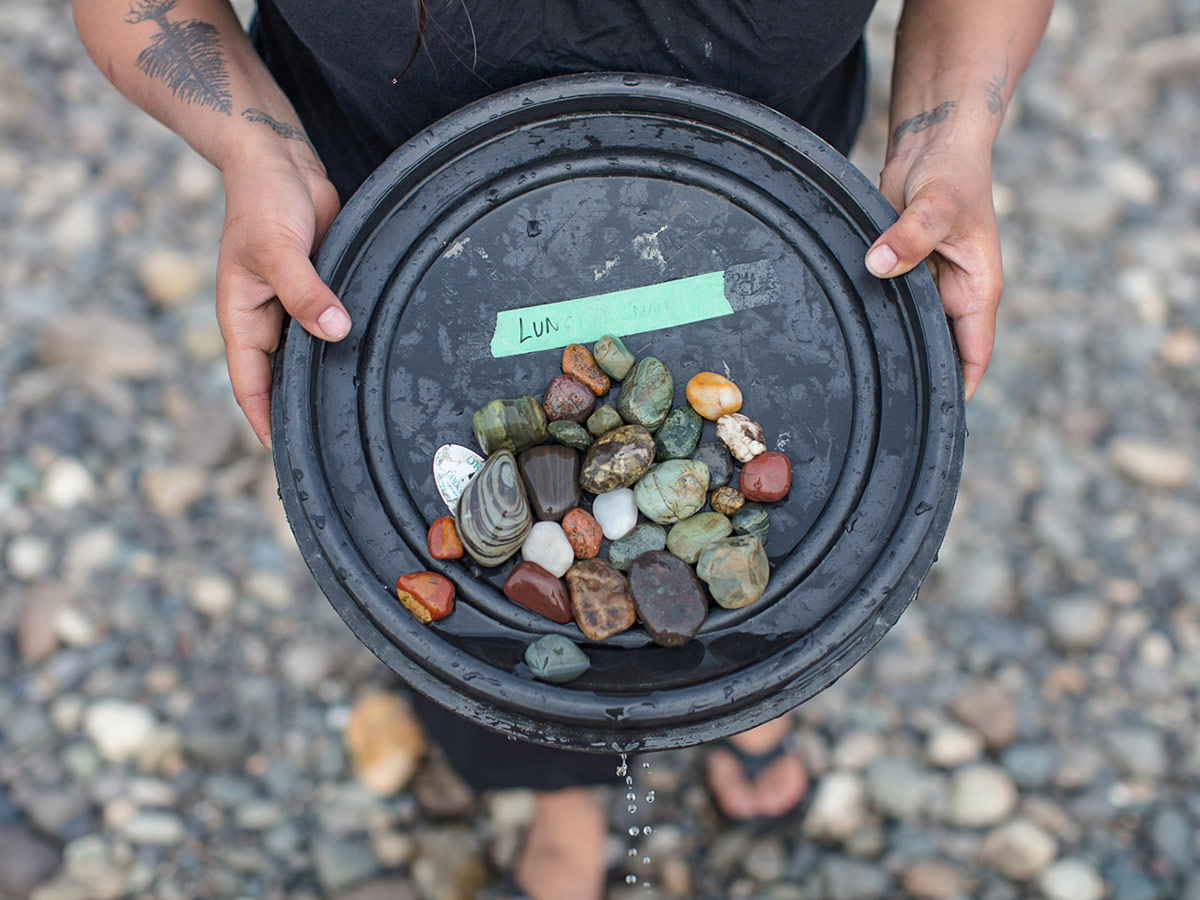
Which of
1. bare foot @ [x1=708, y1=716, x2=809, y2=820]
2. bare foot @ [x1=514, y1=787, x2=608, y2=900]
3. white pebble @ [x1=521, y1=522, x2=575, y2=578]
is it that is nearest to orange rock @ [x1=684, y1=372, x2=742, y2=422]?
white pebble @ [x1=521, y1=522, x2=575, y2=578]

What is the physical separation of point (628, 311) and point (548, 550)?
0.30m

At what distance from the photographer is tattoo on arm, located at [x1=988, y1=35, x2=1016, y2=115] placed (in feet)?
3.88

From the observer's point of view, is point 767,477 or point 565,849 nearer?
point 767,477

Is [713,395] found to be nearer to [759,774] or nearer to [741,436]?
[741,436]

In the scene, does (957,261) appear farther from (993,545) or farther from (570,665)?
(993,545)

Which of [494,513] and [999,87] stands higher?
[999,87]

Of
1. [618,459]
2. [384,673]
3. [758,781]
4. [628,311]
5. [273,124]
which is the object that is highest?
[273,124]

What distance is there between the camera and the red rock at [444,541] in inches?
39.9

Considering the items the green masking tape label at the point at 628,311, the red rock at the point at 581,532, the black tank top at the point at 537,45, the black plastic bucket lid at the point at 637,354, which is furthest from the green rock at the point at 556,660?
the black tank top at the point at 537,45

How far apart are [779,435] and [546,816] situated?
38.9 inches

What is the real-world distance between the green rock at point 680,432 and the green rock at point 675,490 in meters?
0.02

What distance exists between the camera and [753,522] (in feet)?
3.37

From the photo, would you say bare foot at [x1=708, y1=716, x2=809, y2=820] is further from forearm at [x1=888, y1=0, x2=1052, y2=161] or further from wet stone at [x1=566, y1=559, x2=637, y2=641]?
forearm at [x1=888, y1=0, x2=1052, y2=161]

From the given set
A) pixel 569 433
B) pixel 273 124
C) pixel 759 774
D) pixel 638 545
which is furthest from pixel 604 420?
pixel 759 774
